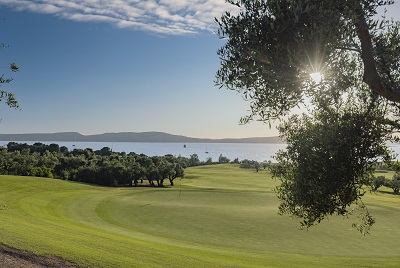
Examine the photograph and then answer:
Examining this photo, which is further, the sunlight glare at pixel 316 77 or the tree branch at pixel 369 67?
the sunlight glare at pixel 316 77

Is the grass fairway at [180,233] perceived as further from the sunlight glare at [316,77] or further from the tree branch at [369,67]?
the tree branch at [369,67]

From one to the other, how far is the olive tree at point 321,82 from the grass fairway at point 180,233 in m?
8.76

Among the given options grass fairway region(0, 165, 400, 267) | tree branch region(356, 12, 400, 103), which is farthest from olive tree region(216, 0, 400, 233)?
grass fairway region(0, 165, 400, 267)

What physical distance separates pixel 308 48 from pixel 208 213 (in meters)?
31.6

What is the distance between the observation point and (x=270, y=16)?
36.6 feet

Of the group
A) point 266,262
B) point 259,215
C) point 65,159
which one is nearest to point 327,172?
point 266,262

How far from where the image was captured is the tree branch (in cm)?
1094

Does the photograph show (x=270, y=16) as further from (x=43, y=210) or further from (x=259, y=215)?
(x=43, y=210)

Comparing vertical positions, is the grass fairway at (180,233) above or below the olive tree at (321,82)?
below

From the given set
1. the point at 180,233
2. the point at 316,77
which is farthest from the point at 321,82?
the point at 180,233

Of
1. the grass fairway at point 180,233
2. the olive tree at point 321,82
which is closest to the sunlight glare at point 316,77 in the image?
the olive tree at point 321,82

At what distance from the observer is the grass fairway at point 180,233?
19.0 m

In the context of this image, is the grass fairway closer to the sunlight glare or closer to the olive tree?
the olive tree

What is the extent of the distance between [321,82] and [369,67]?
1.54m
